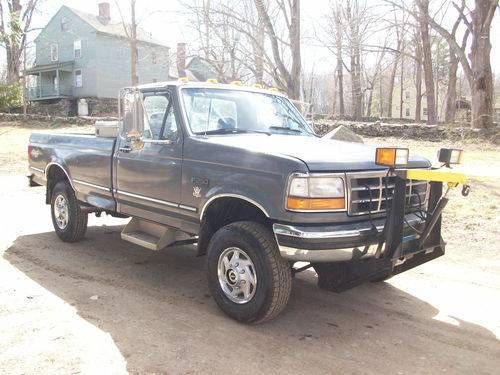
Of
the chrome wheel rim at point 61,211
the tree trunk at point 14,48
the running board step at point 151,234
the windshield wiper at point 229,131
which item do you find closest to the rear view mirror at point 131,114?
the windshield wiper at point 229,131

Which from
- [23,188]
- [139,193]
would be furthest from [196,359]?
[23,188]

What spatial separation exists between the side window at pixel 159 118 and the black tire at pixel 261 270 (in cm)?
121

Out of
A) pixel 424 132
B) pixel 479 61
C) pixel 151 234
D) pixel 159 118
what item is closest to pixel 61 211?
pixel 151 234

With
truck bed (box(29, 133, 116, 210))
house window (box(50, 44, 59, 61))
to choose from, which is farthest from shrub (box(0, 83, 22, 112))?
truck bed (box(29, 133, 116, 210))

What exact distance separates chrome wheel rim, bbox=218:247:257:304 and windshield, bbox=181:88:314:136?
1.22 m

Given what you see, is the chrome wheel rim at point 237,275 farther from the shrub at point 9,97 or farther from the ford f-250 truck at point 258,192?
the shrub at point 9,97

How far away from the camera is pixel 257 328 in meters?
4.25

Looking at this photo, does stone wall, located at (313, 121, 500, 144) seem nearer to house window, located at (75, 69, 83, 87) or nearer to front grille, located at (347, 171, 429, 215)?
front grille, located at (347, 171, 429, 215)

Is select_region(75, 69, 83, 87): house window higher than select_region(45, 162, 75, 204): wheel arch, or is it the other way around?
select_region(75, 69, 83, 87): house window

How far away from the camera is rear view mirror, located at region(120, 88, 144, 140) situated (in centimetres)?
499

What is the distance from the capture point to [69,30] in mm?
43375

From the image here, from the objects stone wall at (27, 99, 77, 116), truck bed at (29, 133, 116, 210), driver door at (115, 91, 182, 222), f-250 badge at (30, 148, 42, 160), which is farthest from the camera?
stone wall at (27, 99, 77, 116)

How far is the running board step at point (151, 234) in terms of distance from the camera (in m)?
Answer: 5.09

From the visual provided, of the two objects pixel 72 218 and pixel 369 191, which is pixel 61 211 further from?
pixel 369 191
